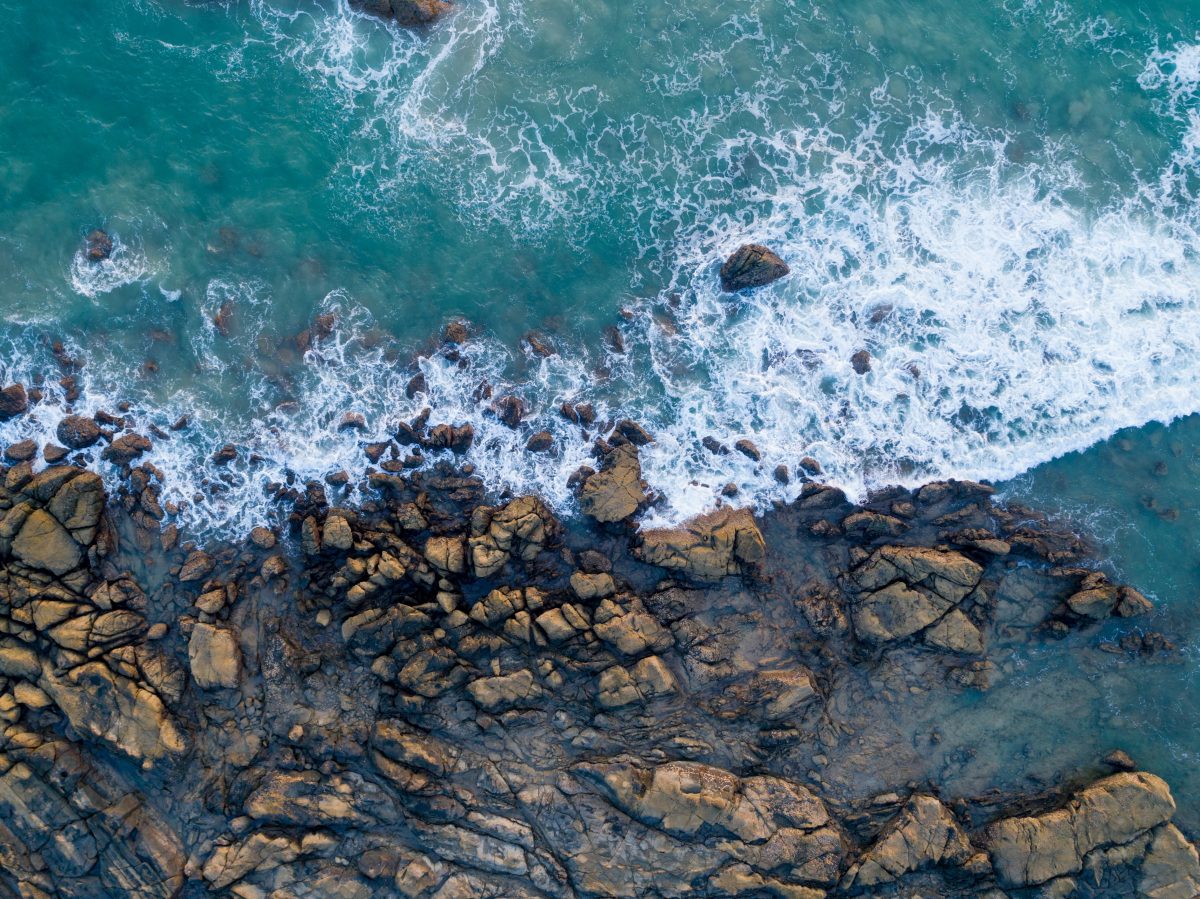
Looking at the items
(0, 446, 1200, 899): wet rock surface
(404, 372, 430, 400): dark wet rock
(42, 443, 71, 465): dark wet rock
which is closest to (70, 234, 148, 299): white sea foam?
(42, 443, 71, 465): dark wet rock

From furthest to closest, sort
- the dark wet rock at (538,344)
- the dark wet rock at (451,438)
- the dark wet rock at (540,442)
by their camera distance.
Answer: the dark wet rock at (538,344) → the dark wet rock at (540,442) → the dark wet rock at (451,438)

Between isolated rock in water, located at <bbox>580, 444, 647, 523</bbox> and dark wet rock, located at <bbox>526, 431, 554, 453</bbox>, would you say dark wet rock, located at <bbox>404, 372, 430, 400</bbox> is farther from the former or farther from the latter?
isolated rock in water, located at <bbox>580, 444, 647, 523</bbox>

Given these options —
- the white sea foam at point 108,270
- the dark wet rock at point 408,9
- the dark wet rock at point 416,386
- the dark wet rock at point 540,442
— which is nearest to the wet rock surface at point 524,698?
the dark wet rock at point 540,442

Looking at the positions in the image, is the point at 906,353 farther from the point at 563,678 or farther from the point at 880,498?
the point at 563,678

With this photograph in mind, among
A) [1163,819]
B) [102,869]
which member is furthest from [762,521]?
[102,869]

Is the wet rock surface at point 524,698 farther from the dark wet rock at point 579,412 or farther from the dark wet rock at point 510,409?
the dark wet rock at point 510,409
